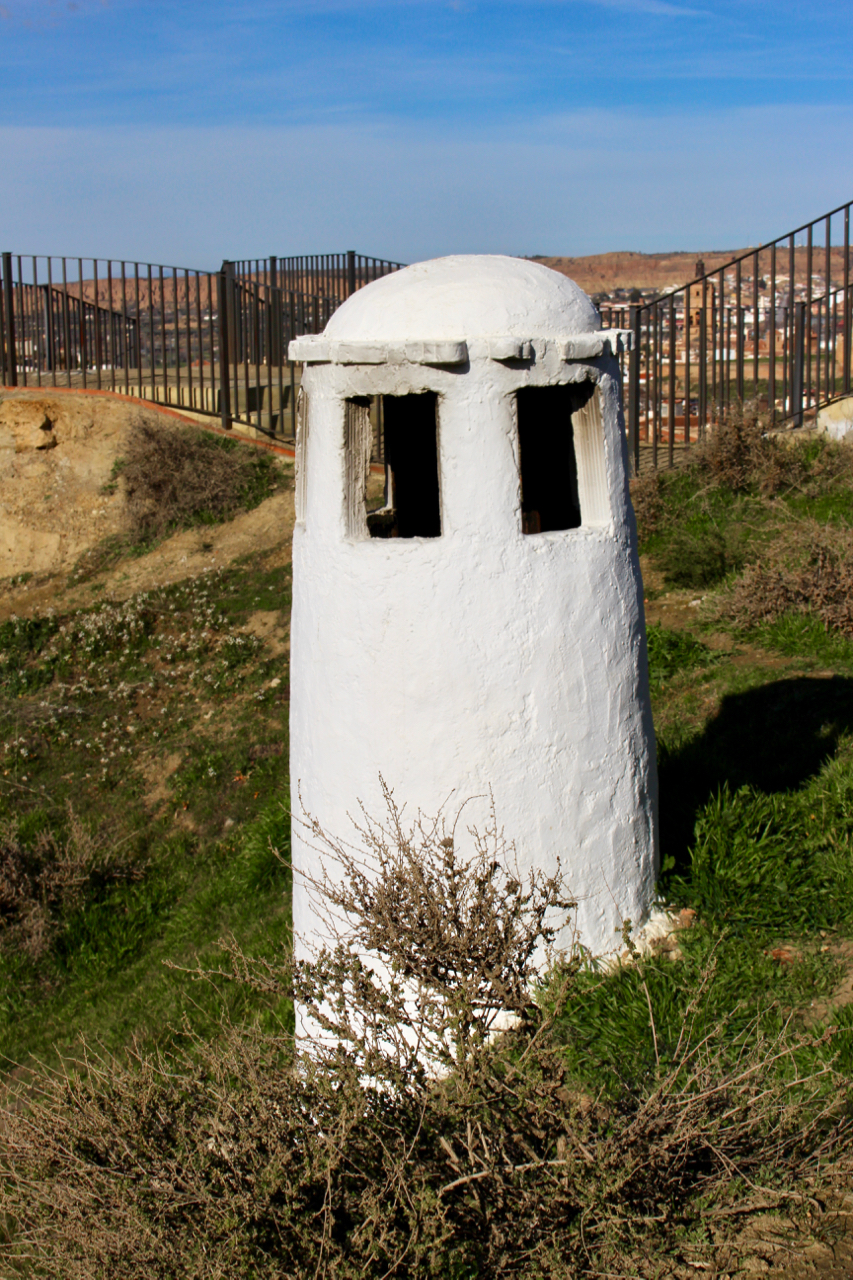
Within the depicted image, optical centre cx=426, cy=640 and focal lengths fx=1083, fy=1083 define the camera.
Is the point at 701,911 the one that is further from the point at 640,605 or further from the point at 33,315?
the point at 33,315

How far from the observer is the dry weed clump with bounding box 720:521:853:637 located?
29.1ft

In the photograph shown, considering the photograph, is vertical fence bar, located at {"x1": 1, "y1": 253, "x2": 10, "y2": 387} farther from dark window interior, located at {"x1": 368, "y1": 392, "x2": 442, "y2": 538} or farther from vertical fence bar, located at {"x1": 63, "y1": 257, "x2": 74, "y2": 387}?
dark window interior, located at {"x1": 368, "y1": 392, "x2": 442, "y2": 538}

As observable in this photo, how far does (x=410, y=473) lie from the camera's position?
624 centimetres

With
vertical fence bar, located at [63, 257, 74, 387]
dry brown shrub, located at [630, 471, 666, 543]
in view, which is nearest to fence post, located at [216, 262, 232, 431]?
vertical fence bar, located at [63, 257, 74, 387]

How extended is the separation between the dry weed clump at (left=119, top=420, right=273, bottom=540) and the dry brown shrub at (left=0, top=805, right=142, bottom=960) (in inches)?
223

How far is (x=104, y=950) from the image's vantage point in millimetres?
8484

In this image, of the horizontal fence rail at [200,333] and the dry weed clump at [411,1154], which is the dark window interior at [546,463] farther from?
the horizontal fence rail at [200,333]

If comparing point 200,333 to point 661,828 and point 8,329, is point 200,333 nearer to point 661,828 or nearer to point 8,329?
point 8,329

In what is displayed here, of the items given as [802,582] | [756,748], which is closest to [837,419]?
[802,582]

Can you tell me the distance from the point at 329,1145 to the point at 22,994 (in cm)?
600

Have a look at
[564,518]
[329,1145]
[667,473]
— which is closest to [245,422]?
[667,473]

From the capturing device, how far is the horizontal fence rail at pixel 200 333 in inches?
599

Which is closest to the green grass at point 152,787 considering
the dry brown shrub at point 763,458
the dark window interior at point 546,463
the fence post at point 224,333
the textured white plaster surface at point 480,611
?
the textured white plaster surface at point 480,611

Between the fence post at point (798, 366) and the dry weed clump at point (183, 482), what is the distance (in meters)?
6.63
